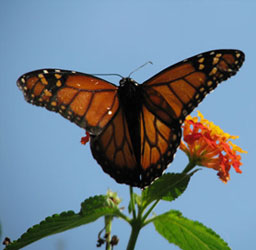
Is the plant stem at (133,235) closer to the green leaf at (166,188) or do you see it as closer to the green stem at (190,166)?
the green leaf at (166,188)

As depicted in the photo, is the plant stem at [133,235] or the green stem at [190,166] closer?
the plant stem at [133,235]

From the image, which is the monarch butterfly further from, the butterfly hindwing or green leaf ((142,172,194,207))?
green leaf ((142,172,194,207))

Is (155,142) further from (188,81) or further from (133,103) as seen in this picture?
(188,81)

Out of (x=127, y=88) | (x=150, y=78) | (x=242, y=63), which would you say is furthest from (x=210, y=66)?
(x=127, y=88)

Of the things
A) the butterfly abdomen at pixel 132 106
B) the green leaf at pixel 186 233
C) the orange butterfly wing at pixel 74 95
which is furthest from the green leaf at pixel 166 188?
the orange butterfly wing at pixel 74 95

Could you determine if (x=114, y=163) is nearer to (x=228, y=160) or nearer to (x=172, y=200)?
(x=172, y=200)

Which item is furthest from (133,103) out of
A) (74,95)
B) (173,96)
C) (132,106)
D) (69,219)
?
(69,219)
